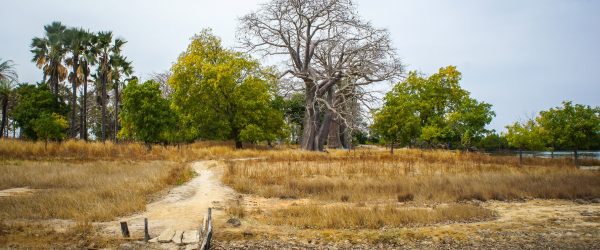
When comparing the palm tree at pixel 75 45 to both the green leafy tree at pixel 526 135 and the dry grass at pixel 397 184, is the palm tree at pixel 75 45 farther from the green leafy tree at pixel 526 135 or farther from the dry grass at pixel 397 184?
the green leafy tree at pixel 526 135

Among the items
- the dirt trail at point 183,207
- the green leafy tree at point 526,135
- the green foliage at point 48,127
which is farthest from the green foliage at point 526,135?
the green foliage at point 48,127

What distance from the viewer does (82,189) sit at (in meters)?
13.9

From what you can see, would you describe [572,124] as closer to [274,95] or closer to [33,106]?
[274,95]

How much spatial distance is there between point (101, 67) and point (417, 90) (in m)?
34.3

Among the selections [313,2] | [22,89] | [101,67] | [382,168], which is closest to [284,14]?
[313,2]

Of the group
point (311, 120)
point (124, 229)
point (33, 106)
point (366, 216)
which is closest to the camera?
point (124, 229)

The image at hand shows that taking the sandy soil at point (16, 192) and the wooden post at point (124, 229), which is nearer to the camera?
the wooden post at point (124, 229)

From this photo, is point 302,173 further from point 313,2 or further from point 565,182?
point 313,2

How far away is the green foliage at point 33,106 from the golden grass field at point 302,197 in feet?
58.2

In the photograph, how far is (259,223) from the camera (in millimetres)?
10875

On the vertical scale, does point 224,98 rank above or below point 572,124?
above

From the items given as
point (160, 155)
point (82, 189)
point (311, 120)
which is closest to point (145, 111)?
point (160, 155)

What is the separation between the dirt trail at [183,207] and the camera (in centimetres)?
1016

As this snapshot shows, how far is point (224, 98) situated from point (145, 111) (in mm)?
7075
